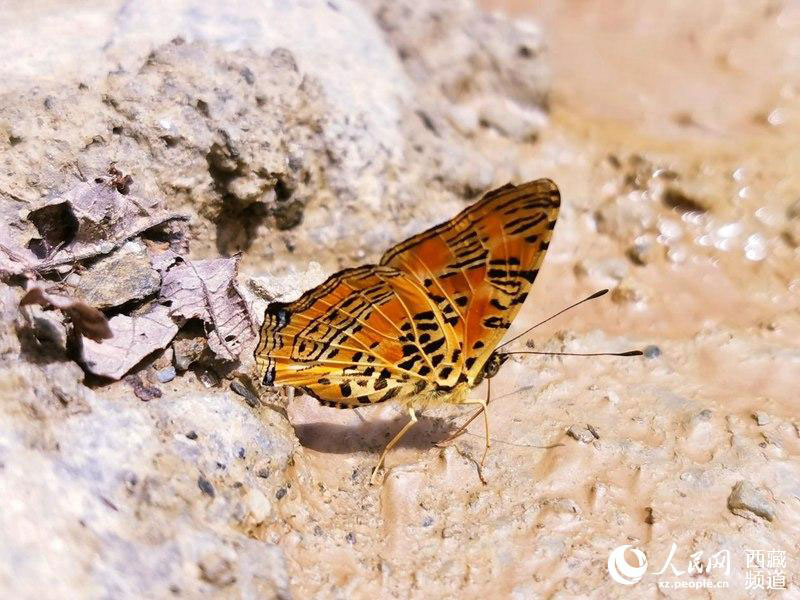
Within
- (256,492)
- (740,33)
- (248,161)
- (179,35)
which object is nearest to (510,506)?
(256,492)

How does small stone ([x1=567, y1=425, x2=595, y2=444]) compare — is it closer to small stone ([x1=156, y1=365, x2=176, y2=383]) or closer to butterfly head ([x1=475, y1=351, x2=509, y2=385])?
butterfly head ([x1=475, y1=351, x2=509, y2=385])

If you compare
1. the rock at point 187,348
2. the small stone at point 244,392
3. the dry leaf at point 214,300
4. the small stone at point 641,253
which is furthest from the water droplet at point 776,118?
the rock at point 187,348

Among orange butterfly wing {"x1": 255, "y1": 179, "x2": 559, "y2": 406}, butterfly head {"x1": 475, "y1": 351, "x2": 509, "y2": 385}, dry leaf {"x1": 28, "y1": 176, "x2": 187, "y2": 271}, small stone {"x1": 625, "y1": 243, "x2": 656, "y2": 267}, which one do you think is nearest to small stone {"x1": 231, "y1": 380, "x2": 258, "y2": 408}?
orange butterfly wing {"x1": 255, "y1": 179, "x2": 559, "y2": 406}

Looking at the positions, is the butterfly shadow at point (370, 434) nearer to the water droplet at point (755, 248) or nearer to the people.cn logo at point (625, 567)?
the people.cn logo at point (625, 567)

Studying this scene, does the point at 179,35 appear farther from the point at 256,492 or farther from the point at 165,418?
the point at 256,492

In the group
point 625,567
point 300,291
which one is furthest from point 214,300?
point 625,567
